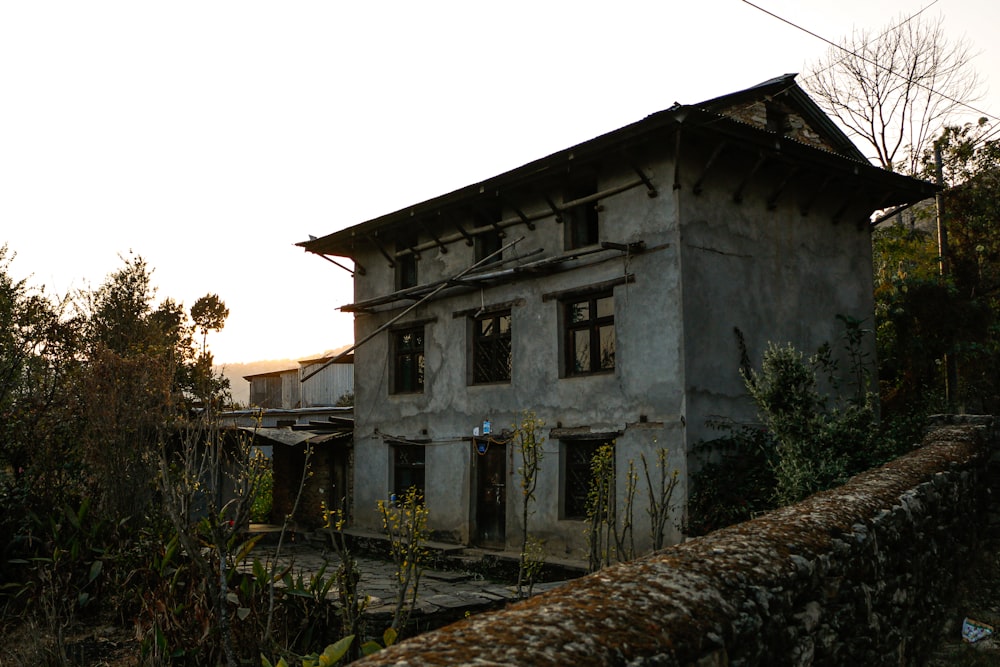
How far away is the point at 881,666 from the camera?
5.49 m

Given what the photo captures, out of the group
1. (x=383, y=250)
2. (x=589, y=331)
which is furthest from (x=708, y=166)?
(x=383, y=250)

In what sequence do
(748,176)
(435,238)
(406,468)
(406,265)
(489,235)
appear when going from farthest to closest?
1. (406,265)
2. (406,468)
3. (435,238)
4. (489,235)
5. (748,176)

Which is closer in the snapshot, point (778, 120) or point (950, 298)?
point (778, 120)

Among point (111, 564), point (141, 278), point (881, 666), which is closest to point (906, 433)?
point (881, 666)

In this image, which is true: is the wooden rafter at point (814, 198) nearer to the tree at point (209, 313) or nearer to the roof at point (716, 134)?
the roof at point (716, 134)

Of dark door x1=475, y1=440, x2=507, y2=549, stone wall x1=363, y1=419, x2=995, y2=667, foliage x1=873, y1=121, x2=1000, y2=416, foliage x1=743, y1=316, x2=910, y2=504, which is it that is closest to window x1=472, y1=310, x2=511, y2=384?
dark door x1=475, y1=440, x2=507, y2=549

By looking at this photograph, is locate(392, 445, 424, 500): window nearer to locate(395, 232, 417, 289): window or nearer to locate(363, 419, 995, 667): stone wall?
locate(395, 232, 417, 289): window

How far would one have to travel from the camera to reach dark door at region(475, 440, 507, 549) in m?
15.6

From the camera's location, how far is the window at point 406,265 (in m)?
18.6

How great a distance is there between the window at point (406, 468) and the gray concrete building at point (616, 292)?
0.05m

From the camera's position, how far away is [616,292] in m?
13.7

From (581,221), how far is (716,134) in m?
3.11

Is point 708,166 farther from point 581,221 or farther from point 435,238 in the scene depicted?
point 435,238

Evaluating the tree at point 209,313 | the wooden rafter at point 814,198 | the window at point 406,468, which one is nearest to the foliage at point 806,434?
the wooden rafter at point 814,198
